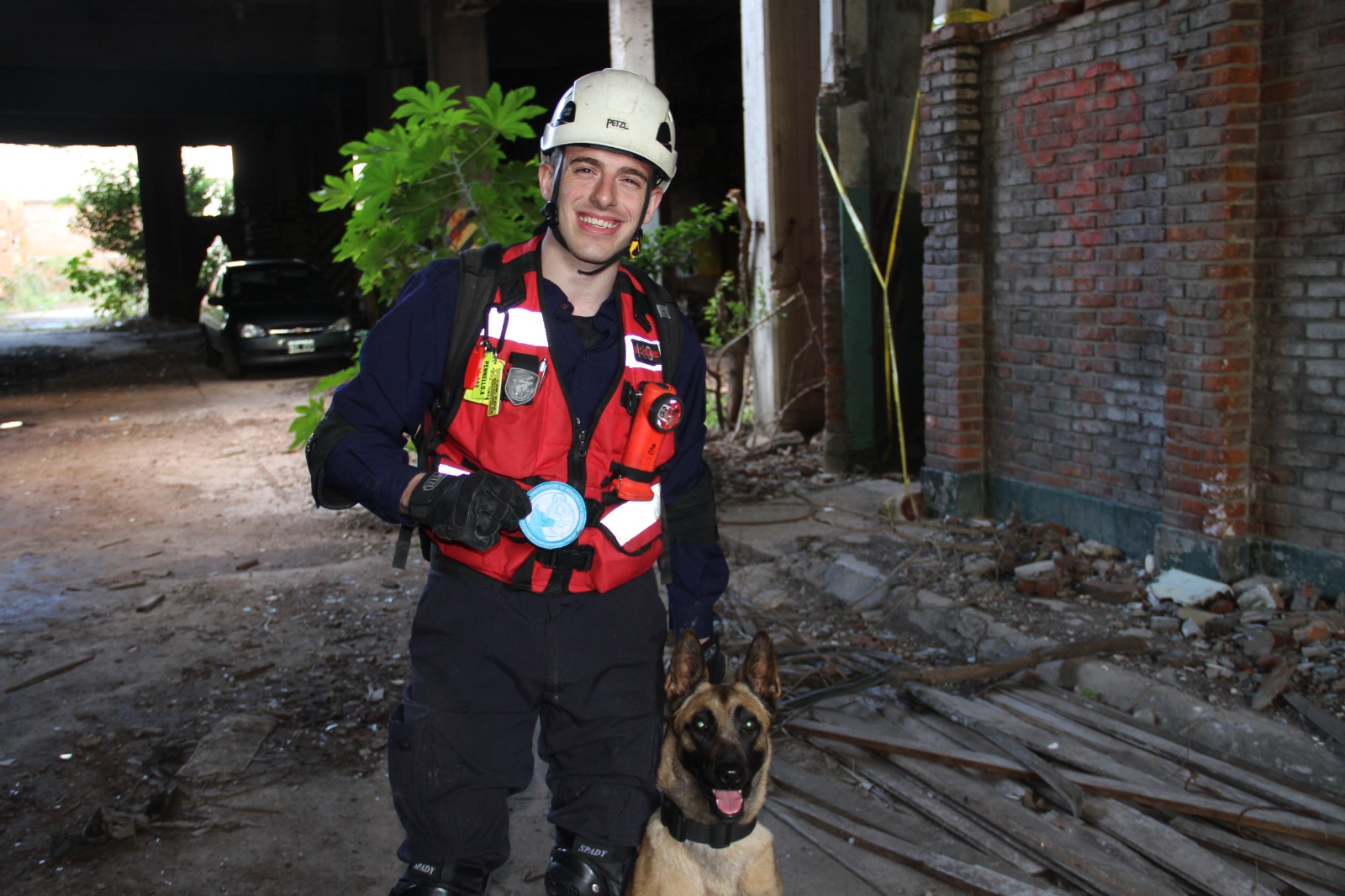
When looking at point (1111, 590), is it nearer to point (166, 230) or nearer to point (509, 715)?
point (509, 715)

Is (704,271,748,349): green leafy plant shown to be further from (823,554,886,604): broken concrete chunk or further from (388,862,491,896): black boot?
(388,862,491,896): black boot

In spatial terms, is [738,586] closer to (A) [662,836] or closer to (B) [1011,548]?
(B) [1011,548]

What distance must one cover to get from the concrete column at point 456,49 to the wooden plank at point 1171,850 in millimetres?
11423

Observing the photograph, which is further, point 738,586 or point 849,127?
point 849,127

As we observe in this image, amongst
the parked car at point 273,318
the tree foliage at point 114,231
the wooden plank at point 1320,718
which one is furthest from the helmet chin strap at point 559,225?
the tree foliage at point 114,231

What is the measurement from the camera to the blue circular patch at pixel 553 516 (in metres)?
2.41

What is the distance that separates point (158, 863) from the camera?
3568 millimetres

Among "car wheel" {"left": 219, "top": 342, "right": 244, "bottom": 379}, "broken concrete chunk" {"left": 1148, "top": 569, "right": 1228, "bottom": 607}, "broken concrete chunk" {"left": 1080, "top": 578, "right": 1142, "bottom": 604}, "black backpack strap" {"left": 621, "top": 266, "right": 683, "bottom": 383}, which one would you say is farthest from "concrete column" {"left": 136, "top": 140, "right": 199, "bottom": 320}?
"black backpack strap" {"left": 621, "top": 266, "right": 683, "bottom": 383}

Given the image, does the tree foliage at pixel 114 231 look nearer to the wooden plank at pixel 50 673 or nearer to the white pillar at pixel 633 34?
the white pillar at pixel 633 34

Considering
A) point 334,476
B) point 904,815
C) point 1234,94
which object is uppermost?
point 1234,94

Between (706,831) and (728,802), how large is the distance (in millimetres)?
115

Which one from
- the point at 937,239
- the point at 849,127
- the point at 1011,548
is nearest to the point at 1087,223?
the point at 937,239

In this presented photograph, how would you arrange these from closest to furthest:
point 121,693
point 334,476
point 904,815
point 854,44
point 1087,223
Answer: point 334,476
point 904,815
point 121,693
point 1087,223
point 854,44

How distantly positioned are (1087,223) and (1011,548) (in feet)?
5.84
